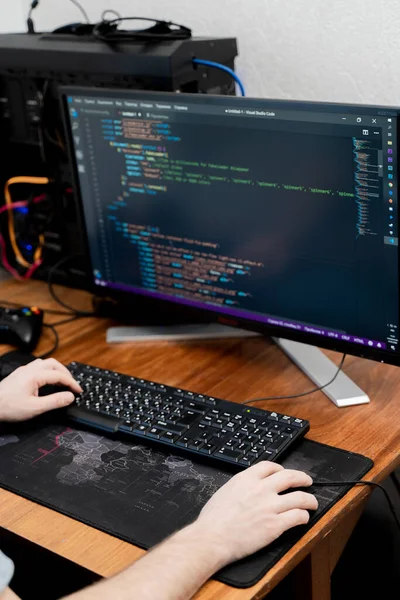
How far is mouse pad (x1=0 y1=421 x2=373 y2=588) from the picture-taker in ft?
2.98

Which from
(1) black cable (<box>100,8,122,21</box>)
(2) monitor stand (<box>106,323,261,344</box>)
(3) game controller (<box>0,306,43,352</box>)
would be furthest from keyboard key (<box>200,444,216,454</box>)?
(1) black cable (<box>100,8,122,21</box>)

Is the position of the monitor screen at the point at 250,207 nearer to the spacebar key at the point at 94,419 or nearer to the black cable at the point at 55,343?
the black cable at the point at 55,343

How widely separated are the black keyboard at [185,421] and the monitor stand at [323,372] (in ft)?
0.41

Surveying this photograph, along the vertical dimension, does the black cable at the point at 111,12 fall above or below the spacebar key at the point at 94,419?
above

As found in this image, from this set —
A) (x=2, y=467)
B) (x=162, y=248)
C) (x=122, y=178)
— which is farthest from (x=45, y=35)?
(x=2, y=467)

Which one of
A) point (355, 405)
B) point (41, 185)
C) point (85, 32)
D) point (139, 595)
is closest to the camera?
point (139, 595)

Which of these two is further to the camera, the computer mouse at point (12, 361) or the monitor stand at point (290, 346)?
the computer mouse at point (12, 361)

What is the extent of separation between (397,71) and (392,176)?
45 cm

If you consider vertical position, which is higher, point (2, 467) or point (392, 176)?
point (392, 176)

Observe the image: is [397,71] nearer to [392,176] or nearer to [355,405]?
[392,176]

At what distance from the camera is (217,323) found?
1.36 meters

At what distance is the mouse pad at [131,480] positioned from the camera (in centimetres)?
91

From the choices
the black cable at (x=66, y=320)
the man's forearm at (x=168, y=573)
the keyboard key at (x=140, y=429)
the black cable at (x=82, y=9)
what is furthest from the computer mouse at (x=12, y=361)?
the black cable at (x=82, y=9)

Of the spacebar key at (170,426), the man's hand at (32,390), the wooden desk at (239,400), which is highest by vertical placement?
the man's hand at (32,390)
